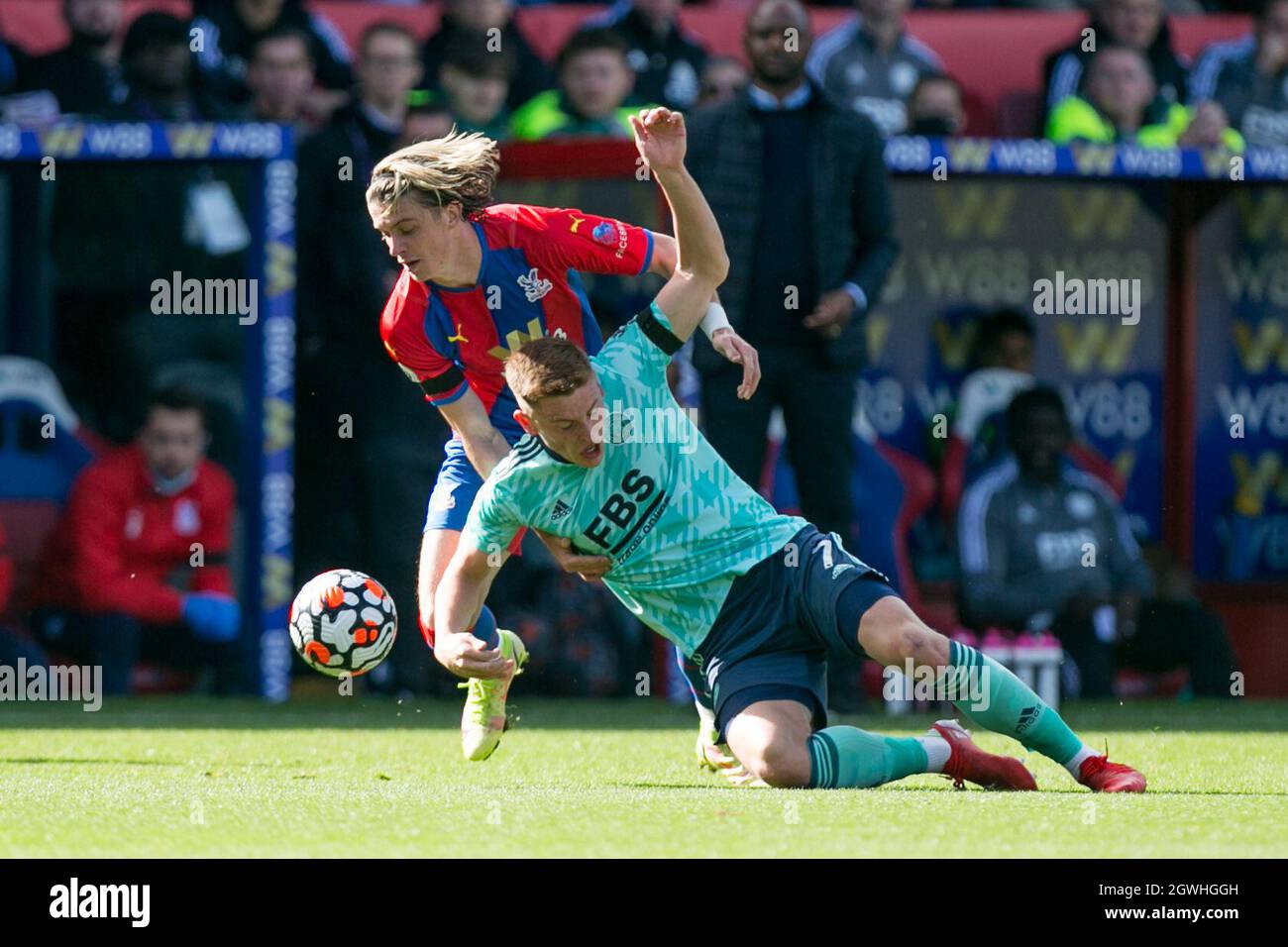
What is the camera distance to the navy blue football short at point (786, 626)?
20.4 ft

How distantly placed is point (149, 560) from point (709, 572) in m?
4.64

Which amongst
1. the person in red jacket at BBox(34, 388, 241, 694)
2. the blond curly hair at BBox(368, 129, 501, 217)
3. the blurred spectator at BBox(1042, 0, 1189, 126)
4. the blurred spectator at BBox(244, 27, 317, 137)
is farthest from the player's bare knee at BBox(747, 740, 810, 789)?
the blurred spectator at BBox(1042, 0, 1189, 126)

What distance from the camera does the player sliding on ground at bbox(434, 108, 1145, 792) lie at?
6039mm

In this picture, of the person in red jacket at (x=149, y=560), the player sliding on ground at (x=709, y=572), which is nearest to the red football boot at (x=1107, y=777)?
the player sliding on ground at (x=709, y=572)

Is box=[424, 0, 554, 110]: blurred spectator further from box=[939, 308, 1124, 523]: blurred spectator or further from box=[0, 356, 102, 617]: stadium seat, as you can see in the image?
box=[939, 308, 1124, 523]: blurred spectator

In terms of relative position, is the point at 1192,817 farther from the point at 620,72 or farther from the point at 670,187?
the point at 620,72

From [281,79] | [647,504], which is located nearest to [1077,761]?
[647,504]

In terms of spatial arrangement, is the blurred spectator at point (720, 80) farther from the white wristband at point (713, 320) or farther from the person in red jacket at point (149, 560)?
the white wristband at point (713, 320)

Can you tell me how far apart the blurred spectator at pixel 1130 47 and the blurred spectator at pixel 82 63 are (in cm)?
468

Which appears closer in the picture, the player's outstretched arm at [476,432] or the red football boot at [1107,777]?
the red football boot at [1107,777]

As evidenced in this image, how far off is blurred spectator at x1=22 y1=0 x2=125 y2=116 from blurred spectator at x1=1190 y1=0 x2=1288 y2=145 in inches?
218

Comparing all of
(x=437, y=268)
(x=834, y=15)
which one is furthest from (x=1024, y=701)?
(x=834, y=15)

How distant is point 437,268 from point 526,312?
355mm

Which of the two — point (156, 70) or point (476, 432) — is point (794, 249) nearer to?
point (476, 432)
